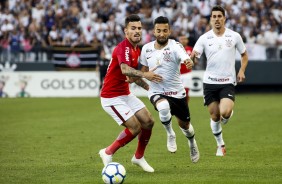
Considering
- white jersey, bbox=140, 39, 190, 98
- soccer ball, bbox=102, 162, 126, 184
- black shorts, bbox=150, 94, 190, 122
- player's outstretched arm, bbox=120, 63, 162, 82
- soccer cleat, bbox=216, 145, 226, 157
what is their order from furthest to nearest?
soccer cleat, bbox=216, 145, 226, 157, black shorts, bbox=150, 94, 190, 122, white jersey, bbox=140, 39, 190, 98, player's outstretched arm, bbox=120, 63, 162, 82, soccer ball, bbox=102, 162, 126, 184

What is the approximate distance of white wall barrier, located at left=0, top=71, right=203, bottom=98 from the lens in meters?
29.5

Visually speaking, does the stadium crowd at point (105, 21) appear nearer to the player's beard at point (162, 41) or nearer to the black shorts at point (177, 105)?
the black shorts at point (177, 105)

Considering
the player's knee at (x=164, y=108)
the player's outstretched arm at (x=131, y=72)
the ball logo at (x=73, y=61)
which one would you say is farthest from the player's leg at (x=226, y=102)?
the ball logo at (x=73, y=61)

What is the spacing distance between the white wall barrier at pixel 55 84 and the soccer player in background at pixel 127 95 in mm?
18058

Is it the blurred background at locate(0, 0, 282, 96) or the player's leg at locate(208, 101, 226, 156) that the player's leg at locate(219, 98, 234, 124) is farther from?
the blurred background at locate(0, 0, 282, 96)

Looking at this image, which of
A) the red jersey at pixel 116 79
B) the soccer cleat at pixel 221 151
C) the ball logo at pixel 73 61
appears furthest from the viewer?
the ball logo at pixel 73 61

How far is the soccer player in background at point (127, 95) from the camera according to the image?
10922 mm

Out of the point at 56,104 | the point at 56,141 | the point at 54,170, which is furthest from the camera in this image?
the point at 56,104

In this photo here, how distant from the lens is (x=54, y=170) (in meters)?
11.5

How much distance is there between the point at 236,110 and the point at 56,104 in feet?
20.9

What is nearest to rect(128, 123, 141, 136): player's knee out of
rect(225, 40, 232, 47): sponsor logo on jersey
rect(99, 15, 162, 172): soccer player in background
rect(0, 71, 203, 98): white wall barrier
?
rect(99, 15, 162, 172): soccer player in background

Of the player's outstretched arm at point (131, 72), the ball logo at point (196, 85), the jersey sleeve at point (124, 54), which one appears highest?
the jersey sleeve at point (124, 54)

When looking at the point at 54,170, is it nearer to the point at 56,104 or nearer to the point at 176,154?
the point at 176,154

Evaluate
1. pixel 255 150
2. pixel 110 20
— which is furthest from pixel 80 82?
pixel 255 150
